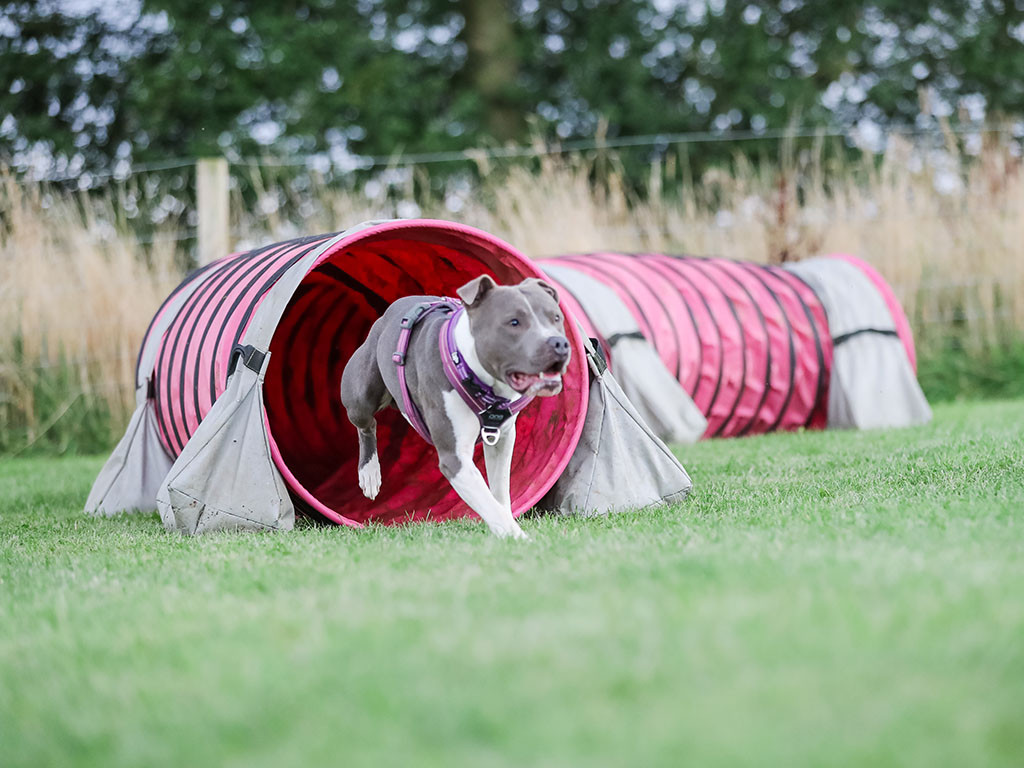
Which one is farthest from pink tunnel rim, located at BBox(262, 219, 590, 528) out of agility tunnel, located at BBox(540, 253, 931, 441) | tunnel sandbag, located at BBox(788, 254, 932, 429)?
tunnel sandbag, located at BBox(788, 254, 932, 429)

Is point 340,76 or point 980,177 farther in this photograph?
point 340,76

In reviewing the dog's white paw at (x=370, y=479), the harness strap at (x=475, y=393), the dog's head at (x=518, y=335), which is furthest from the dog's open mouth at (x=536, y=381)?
the dog's white paw at (x=370, y=479)

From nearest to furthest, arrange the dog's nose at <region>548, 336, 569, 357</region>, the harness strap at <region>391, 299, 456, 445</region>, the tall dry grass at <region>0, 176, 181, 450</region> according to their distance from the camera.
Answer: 1. the dog's nose at <region>548, 336, 569, 357</region>
2. the harness strap at <region>391, 299, 456, 445</region>
3. the tall dry grass at <region>0, 176, 181, 450</region>

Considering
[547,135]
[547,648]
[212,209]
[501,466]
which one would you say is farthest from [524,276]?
[547,135]

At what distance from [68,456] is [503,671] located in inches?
255

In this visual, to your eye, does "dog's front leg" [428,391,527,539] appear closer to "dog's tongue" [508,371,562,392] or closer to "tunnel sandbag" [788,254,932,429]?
"dog's tongue" [508,371,562,392]

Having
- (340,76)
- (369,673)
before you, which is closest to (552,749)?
(369,673)

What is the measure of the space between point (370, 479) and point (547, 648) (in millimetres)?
2597

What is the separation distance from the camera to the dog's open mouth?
354 centimetres

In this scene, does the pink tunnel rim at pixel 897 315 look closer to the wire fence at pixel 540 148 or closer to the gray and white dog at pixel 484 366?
the wire fence at pixel 540 148

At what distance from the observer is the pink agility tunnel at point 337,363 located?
450 centimetres

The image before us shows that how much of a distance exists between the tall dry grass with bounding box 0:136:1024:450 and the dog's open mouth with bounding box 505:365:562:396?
16.7ft

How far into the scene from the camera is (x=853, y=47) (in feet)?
58.7

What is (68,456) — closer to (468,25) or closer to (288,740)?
(288,740)
